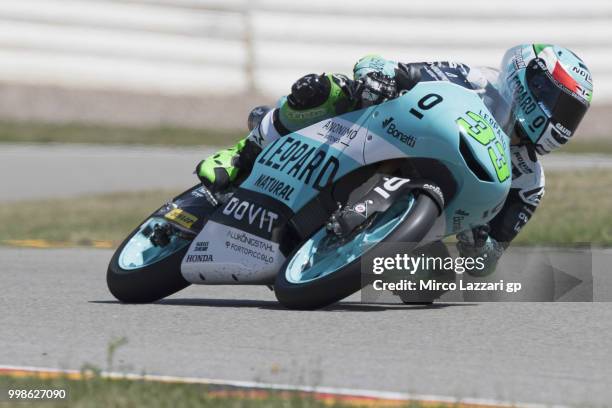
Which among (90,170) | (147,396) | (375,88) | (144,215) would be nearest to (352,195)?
(375,88)

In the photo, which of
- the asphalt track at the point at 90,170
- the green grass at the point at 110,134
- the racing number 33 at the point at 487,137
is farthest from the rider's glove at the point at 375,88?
the green grass at the point at 110,134

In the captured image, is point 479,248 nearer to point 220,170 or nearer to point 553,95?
point 553,95

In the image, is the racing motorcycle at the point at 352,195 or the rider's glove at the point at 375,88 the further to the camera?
the rider's glove at the point at 375,88

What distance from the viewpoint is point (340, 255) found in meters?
5.88

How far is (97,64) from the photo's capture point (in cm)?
2102

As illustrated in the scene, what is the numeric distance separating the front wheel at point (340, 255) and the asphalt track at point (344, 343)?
118 millimetres

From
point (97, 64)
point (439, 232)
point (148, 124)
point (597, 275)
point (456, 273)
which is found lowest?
point (148, 124)

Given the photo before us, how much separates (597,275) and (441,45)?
13123 millimetres

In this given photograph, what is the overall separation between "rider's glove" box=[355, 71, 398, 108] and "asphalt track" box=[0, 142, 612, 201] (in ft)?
35.3

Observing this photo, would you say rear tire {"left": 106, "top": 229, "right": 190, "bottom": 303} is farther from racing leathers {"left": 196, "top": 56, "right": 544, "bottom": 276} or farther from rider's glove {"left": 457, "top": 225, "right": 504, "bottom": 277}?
rider's glove {"left": 457, "top": 225, "right": 504, "bottom": 277}

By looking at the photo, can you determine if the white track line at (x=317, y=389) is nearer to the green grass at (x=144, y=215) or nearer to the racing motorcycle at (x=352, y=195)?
the racing motorcycle at (x=352, y=195)

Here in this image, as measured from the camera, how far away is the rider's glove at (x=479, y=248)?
6.70 m

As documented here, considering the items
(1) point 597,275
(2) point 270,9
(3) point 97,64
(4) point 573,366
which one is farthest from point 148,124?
(4) point 573,366

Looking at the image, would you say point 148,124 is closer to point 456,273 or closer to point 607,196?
point 607,196
